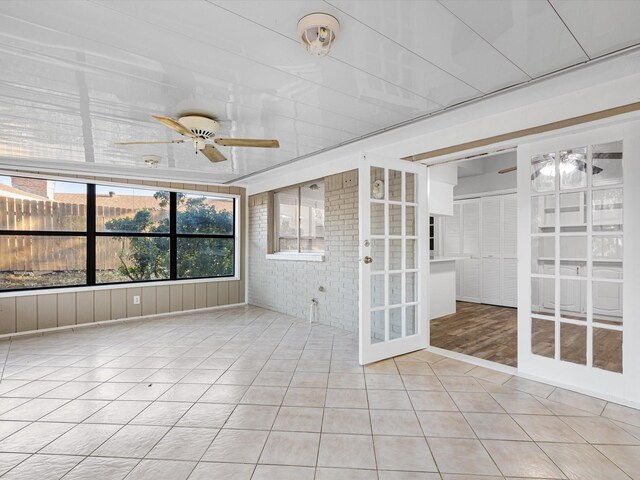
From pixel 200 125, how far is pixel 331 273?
2.58m

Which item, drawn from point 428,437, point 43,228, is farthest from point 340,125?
point 43,228

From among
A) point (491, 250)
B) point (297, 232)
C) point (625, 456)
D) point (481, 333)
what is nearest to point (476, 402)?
point (625, 456)

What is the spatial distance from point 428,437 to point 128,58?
2.90m

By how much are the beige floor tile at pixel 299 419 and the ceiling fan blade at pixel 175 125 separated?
2.19 meters

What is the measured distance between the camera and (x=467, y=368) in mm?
3037

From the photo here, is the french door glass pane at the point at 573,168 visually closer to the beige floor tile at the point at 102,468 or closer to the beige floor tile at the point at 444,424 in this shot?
the beige floor tile at the point at 444,424

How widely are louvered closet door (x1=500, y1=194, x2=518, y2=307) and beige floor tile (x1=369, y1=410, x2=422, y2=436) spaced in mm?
4386

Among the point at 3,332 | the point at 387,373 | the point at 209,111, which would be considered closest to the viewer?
the point at 209,111

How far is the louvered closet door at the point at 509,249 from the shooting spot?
5.69 meters

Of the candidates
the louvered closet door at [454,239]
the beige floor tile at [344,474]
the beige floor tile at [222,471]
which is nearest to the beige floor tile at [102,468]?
the beige floor tile at [222,471]

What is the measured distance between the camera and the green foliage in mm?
5195

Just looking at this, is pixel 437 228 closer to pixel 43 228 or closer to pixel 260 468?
pixel 260 468

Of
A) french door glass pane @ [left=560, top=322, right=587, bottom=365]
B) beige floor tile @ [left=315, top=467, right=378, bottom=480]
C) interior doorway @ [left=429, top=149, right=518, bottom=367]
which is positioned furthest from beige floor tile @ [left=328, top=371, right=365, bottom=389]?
french door glass pane @ [left=560, top=322, right=587, bottom=365]

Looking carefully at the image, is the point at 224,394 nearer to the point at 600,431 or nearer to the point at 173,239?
the point at 600,431
